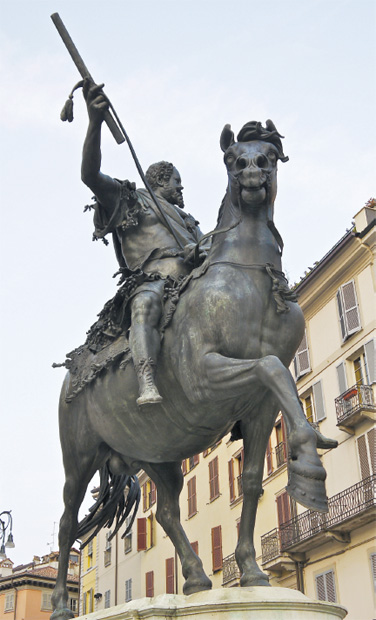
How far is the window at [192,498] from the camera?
44.2 meters

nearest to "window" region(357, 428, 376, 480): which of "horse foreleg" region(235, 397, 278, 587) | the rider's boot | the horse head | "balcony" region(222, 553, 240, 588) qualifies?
"balcony" region(222, 553, 240, 588)

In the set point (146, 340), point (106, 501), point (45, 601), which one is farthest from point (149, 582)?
point (146, 340)

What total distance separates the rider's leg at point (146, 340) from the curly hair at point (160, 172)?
1819mm

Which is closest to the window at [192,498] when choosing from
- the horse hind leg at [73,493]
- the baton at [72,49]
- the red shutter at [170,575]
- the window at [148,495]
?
the window at [148,495]

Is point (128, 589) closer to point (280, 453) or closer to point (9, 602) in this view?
point (280, 453)

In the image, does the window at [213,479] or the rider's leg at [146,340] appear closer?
the rider's leg at [146,340]

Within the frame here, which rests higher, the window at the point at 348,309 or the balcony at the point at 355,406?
the window at the point at 348,309

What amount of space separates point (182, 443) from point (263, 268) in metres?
1.60

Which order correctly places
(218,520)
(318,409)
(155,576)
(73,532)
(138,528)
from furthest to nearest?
(138,528) < (155,576) < (218,520) < (318,409) < (73,532)

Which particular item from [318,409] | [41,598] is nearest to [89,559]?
[41,598]

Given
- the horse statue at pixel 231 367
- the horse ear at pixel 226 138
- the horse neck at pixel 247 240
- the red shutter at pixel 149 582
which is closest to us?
the horse statue at pixel 231 367

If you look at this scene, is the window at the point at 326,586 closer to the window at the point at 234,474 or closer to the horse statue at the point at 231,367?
the window at the point at 234,474

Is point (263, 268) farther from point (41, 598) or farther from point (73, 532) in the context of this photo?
point (41, 598)

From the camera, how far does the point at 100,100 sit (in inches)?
295
